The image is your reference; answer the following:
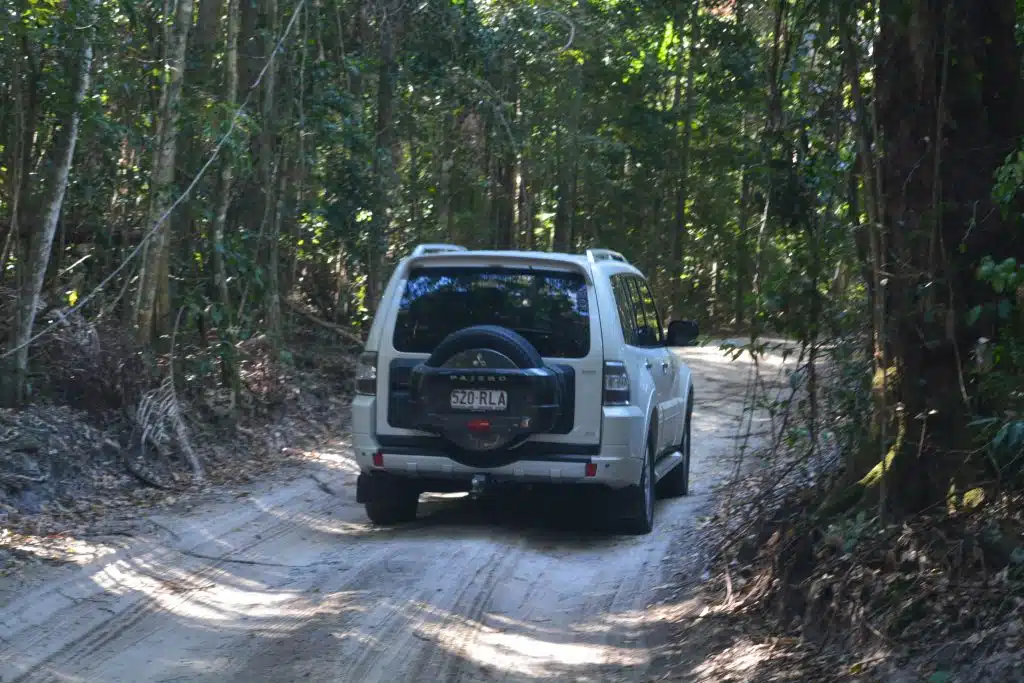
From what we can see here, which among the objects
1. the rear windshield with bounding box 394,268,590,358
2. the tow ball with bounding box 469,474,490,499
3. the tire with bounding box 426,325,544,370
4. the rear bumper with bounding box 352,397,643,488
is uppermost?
the rear windshield with bounding box 394,268,590,358

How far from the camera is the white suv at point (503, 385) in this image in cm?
833

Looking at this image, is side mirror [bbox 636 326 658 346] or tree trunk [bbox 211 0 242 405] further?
tree trunk [bbox 211 0 242 405]

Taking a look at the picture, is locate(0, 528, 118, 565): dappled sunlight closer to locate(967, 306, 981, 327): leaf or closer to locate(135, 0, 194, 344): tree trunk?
locate(135, 0, 194, 344): tree trunk

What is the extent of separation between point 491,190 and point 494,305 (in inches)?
508

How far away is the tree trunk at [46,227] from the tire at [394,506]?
346cm

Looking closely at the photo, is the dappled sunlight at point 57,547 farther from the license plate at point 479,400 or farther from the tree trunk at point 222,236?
the tree trunk at point 222,236

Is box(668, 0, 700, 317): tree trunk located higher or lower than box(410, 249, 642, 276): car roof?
higher

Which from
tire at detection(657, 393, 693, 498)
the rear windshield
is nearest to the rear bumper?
the rear windshield

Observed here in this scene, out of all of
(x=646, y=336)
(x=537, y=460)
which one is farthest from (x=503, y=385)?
(x=646, y=336)

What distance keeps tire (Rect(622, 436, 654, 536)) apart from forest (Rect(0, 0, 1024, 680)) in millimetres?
1077

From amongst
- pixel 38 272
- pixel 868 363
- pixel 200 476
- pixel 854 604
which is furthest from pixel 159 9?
pixel 854 604

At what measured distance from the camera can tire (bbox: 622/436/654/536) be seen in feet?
28.8

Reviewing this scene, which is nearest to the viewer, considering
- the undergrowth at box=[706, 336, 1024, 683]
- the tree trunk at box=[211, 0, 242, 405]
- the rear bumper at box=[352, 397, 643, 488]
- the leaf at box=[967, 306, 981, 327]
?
the undergrowth at box=[706, 336, 1024, 683]

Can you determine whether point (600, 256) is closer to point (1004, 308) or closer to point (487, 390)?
point (487, 390)
